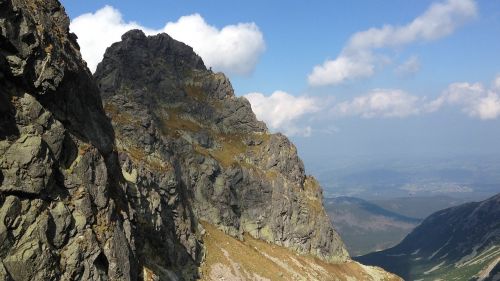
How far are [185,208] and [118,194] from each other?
4660 cm

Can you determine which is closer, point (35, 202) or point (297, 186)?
point (35, 202)

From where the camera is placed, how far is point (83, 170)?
37.2 metres

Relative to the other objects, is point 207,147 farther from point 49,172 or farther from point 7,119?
point 7,119

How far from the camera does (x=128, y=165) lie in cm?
7006

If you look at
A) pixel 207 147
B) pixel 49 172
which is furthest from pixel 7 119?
pixel 207 147

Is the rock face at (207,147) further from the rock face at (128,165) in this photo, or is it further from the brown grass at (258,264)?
the brown grass at (258,264)

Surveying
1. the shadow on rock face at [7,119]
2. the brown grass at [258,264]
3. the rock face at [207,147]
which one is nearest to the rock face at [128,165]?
the shadow on rock face at [7,119]

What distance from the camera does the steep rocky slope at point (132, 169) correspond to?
3189 centimetres

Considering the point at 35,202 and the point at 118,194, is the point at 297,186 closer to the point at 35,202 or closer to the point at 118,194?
the point at 118,194

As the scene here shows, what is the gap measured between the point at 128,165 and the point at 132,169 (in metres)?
0.91

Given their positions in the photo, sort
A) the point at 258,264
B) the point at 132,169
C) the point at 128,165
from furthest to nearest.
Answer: the point at 258,264
the point at 132,169
the point at 128,165

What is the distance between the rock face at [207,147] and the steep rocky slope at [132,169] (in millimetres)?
395

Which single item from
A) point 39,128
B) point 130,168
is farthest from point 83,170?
point 130,168

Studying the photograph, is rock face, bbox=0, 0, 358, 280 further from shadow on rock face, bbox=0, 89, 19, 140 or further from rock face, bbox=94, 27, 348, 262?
rock face, bbox=94, 27, 348, 262
